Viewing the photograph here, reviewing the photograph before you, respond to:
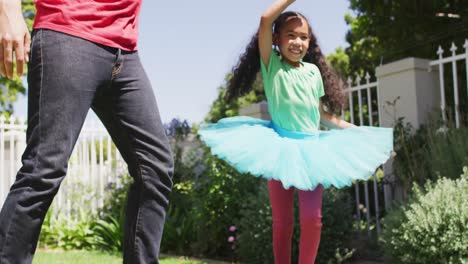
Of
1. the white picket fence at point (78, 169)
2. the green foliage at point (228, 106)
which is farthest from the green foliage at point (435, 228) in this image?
the green foliage at point (228, 106)

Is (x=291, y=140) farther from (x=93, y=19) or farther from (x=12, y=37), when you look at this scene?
(x=12, y=37)

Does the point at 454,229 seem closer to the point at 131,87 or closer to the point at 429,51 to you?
the point at 131,87

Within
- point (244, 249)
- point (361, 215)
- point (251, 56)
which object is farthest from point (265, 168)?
point (361, 215)

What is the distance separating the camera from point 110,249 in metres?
6.36

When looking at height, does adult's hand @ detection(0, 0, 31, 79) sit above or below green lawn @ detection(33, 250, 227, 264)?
above

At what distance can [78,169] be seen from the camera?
771 cm

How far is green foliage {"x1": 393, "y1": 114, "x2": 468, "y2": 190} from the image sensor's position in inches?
163

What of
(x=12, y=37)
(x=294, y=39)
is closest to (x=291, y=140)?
(x=294, y=39)

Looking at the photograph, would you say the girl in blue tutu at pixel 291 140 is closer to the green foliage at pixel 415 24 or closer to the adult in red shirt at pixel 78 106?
the adult in red shirt at pixel 78 106

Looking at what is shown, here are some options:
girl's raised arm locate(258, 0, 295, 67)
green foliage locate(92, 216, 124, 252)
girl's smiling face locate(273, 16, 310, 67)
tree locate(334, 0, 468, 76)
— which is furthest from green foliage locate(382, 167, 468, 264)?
tree locate(334, 0, 468, 76)

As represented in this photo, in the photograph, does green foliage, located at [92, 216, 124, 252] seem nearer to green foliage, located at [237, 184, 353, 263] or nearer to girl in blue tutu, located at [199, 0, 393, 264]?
green foliage, located at [237, 184, 353, 263]

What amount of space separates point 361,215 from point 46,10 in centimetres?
470

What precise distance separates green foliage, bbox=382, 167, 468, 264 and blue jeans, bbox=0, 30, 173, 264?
2080mm

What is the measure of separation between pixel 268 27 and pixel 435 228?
1640 mm
